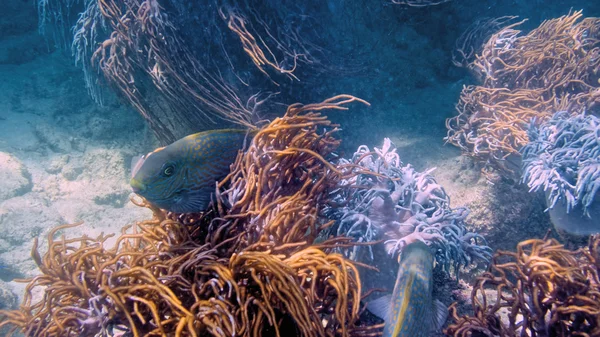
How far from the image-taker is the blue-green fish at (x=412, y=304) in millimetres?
2141

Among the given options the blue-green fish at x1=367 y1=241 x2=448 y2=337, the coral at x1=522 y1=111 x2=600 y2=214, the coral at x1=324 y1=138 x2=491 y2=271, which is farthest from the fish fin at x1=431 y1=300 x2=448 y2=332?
the coral at x1=522 y1=111 x2=600 y2=214

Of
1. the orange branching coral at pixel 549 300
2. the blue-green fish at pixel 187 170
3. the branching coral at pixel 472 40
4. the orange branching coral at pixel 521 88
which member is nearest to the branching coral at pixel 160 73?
the blue-green fish at pixel 187 170

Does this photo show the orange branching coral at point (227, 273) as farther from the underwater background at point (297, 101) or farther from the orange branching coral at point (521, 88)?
the orange branching coral at point (521, 88)

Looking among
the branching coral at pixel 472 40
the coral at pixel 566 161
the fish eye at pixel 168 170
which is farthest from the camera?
the branching coral at pixel 472 40

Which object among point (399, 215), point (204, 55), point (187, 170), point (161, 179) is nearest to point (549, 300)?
point (399, 215)

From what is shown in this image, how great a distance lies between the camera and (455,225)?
117 inches

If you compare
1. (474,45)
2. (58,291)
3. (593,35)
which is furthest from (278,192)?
(593,35)

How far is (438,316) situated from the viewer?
248cm

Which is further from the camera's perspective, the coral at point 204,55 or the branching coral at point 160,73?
the branching coral at point 160,73

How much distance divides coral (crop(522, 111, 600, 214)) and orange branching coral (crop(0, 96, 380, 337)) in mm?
2625

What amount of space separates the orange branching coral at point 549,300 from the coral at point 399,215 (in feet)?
2.00

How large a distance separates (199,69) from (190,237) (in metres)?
3.16

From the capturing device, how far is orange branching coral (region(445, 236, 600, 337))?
1.97 meters

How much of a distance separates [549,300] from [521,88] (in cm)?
429
